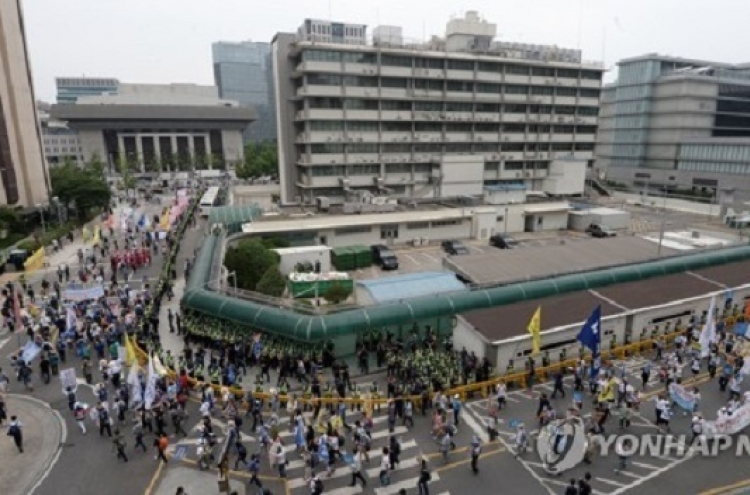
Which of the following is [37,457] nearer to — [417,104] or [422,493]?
[422,493]

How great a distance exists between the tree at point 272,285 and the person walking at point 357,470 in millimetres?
17602

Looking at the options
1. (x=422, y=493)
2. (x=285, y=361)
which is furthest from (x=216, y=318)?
(x=422, y=493)

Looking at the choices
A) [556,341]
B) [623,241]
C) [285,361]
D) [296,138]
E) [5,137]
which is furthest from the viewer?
[296,138]

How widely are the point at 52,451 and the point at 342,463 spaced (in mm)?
11195

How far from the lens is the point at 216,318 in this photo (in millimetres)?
28781

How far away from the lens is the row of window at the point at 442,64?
60719 millimetres

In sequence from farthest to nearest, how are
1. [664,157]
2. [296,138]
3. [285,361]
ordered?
[664,157], [296,138], [285,361]

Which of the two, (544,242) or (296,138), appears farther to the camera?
(296,138)

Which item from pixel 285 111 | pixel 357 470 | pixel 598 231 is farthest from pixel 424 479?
pixel 285 111

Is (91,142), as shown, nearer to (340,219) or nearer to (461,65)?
(461,65)

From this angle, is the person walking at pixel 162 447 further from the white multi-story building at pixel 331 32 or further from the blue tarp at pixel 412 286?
the white multi-story building at pixel 331 32

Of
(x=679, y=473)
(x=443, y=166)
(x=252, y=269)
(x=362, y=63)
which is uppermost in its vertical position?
(x=362, y=63)

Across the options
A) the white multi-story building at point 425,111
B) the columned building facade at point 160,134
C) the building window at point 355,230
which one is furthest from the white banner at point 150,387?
the columned building facade at point 160,134

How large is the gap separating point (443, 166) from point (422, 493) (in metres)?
56.1
